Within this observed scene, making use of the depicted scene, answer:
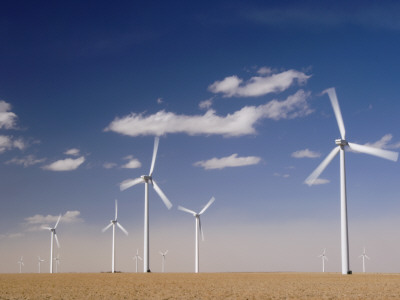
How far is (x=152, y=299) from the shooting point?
4853 centimetres

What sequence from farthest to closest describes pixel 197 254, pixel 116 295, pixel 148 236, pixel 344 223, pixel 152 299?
pixel 197 254 < pixel 148 236 < pixel 344 223 < pixel 116 295 < pixel 152 299

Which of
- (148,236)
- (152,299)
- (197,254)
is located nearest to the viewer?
(152,299)

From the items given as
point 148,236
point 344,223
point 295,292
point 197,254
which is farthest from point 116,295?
point 197,254

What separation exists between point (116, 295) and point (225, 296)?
10400mm

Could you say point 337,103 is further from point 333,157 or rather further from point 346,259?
point 346,259

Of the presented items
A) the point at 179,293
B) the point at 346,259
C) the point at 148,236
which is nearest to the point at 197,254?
the point at 148,236

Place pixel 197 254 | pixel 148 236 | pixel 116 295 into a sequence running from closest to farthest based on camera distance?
pixel 116 295, pixel 148 236, pixel 197 254

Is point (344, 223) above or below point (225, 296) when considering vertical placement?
above

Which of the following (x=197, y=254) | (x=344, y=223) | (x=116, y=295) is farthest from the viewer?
(x=197, y=254)

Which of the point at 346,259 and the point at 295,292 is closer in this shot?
the point at 295,292

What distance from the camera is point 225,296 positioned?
5044 centimetres

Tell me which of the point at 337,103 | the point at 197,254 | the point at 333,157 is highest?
the point at 337,103

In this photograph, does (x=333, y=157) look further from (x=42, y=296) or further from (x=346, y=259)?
(x=42, y=296)

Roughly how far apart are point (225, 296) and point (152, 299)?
660 centimetres
